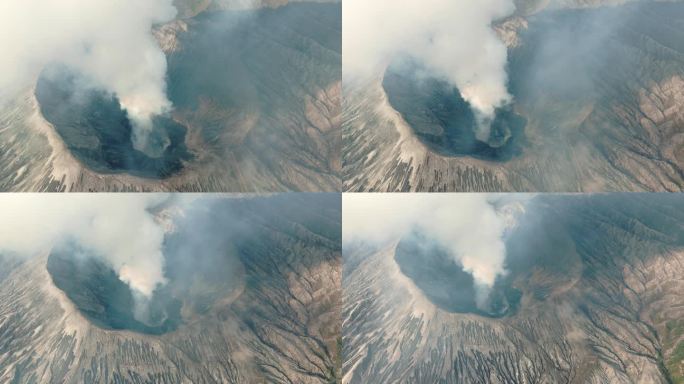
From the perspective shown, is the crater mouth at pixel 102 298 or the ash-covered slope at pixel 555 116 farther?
the ash-covered slope at pixel 555 116

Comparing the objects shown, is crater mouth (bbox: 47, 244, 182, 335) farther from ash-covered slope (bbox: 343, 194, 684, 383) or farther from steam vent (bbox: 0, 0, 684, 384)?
ash-covered slope (bbox: 343, 194, 684, 383)

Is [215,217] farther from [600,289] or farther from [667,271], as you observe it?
[667,271]

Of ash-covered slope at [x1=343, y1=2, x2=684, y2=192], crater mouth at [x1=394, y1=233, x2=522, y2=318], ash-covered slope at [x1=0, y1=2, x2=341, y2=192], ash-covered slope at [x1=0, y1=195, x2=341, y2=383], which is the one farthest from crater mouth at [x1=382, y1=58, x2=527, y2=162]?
ash-covered slope at [x1=0, y1=195, x2=341, y2=383]

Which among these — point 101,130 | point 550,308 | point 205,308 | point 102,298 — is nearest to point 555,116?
point 550,308

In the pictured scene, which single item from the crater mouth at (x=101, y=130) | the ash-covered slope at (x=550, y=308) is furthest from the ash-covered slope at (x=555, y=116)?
the crater mouth at (x=101, y=130)

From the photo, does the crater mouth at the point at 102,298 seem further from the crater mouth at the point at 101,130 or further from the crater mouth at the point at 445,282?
the crater mouth at the point at 445,282
